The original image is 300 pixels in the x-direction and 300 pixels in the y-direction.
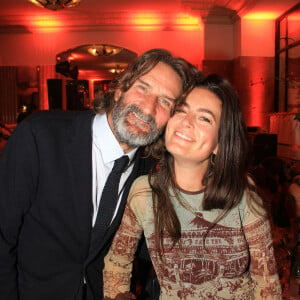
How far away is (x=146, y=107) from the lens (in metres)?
1.65

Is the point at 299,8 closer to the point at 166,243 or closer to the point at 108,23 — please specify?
the point at 108,23

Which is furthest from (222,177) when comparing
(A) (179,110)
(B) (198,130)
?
(A) (179,110)

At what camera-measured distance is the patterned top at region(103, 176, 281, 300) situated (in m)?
1.36

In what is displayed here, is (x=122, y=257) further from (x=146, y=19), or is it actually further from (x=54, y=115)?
(x=146, y=19)

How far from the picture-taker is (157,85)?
1.72 meters

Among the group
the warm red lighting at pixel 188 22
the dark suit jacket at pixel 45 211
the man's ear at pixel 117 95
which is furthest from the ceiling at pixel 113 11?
the dark suit jacket at pixel 45 211

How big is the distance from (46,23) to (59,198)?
7.89m

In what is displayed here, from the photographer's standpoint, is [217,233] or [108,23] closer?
[217,233]

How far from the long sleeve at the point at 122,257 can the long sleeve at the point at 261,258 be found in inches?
19.3

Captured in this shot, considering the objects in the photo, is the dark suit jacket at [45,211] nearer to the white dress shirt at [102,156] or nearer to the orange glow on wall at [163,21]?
the white dress shirt at [102,156]

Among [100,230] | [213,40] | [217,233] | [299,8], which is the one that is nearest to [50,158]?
[100,230]

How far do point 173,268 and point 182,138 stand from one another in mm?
552

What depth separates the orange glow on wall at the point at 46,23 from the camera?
8.08 m

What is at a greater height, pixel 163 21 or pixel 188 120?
pixel 163 21
